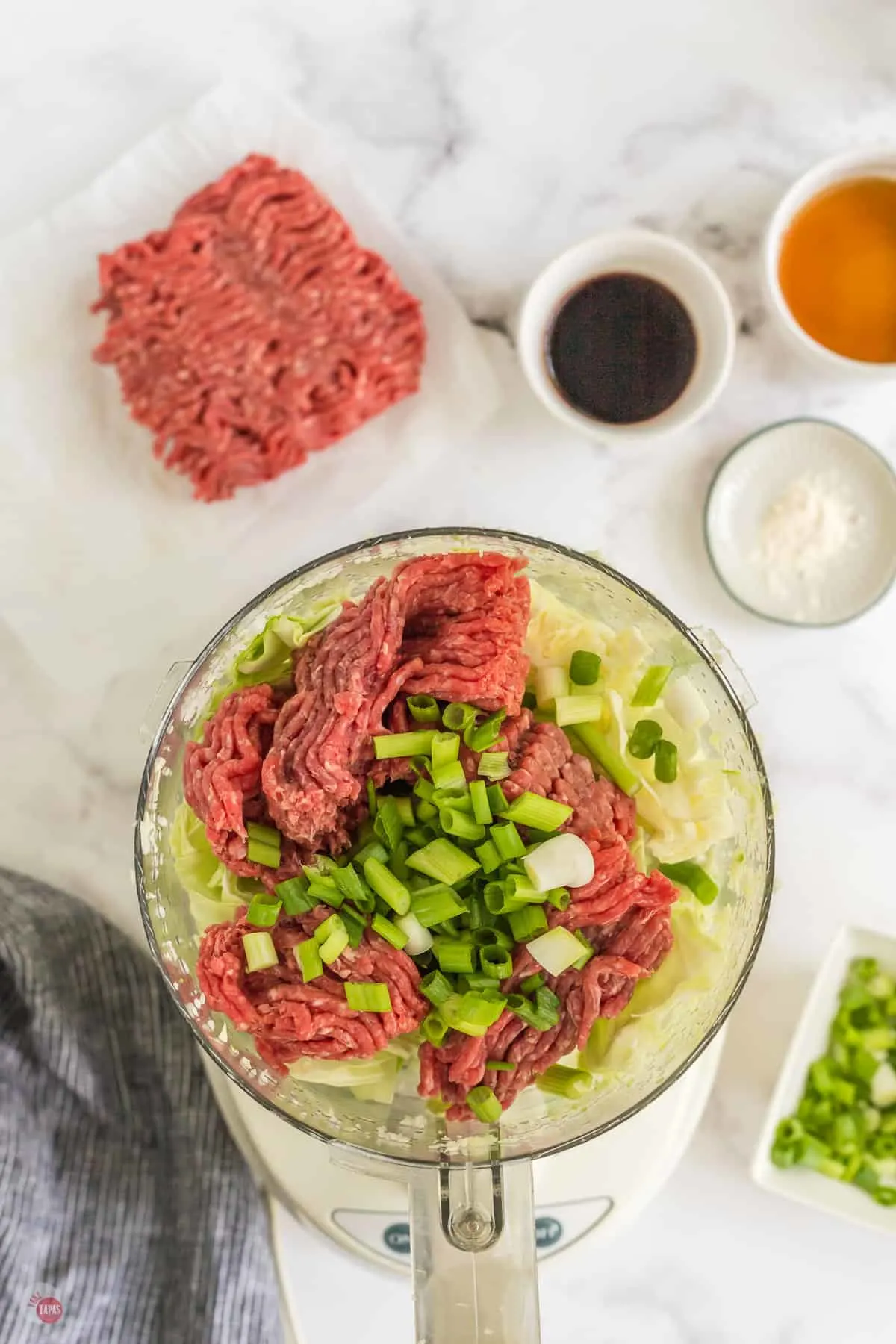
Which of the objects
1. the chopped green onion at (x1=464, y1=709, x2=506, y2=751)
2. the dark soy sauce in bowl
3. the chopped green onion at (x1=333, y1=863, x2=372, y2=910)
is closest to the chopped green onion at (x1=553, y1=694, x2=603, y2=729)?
the chopped green onion at (x1=464, y1=709, x2=506, y2=751)

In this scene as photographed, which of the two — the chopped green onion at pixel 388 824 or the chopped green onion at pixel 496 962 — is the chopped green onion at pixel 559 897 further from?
the chopped green onion at pixel 388 824

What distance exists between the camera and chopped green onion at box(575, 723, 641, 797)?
1.52m

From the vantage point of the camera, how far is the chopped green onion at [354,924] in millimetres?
1404

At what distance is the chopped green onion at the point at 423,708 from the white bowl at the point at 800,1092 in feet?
A: 3.12

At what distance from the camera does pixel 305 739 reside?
1386 millimetres

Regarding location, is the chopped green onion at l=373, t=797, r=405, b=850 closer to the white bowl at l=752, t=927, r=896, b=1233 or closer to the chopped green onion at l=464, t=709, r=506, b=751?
the chopped green onion at l=464, t=709, r=506, b=751

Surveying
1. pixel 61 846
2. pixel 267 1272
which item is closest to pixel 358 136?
pixel 61 846

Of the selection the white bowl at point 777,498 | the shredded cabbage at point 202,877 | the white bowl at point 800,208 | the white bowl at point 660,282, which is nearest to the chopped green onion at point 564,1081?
the shredded cabbage at point 202,877

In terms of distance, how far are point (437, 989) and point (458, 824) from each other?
21cm

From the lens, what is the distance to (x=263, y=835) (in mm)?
1438

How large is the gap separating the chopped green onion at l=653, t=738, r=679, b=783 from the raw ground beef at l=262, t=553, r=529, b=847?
0.23 metres

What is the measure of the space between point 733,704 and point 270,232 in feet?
3.82

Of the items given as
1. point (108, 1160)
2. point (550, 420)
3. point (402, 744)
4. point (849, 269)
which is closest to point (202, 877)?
point (402, 744)

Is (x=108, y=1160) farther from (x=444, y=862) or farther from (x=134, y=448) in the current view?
(x=134, y=448)
